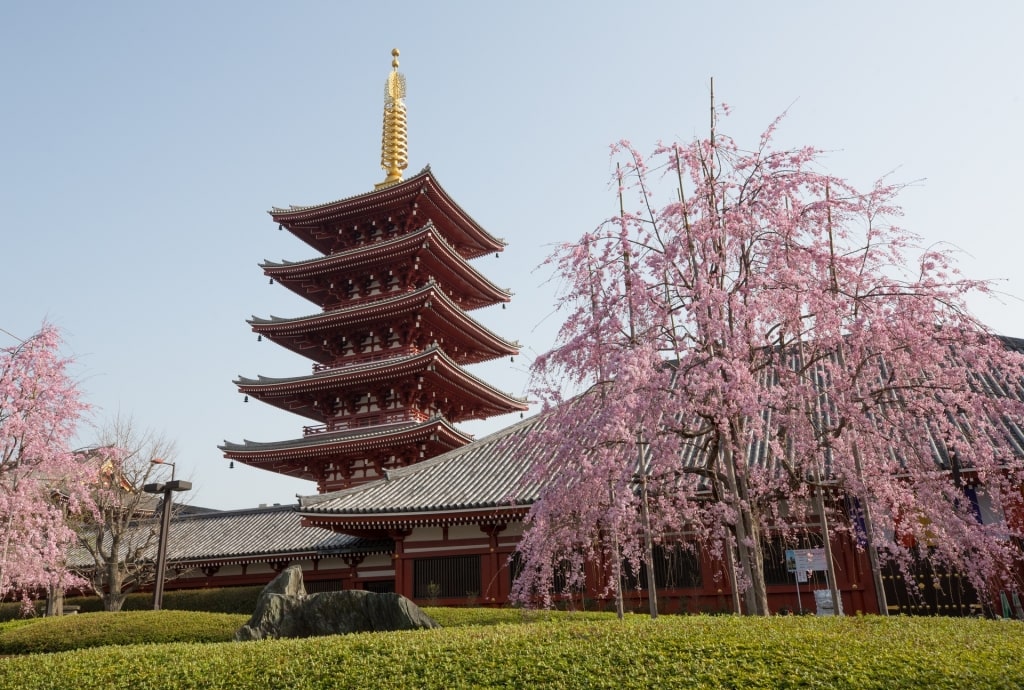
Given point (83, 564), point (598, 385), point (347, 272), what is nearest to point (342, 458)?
point (347, 272)

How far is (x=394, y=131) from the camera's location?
107 feet

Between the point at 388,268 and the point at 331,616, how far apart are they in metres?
17.1

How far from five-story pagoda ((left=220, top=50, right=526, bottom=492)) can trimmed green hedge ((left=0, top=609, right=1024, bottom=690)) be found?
46.0 feet

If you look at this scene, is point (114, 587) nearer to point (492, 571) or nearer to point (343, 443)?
point (343, 443)

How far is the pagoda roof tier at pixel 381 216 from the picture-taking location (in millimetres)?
27672

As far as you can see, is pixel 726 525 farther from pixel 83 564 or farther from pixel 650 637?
pixel 83 564

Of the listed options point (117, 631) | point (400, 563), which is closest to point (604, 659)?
point (117, 631)

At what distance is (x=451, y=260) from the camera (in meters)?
27.9

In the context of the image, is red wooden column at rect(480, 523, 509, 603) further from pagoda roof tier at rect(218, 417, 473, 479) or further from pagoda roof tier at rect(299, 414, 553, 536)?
pagoda roof tier at rect(218, 417, 473, 479)

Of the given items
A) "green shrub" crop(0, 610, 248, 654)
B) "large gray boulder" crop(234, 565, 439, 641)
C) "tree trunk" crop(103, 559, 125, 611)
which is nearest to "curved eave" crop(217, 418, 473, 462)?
"tree trunk" crop(103, 559, 125, 611)

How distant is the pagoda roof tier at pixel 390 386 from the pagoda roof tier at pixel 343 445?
1638 millimetres

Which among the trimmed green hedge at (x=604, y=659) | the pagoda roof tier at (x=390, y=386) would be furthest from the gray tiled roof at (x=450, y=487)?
the trimmed green hedge at (x=604, y=659)

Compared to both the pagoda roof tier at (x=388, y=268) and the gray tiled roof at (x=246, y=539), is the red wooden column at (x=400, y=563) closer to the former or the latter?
the gray tiled roof at (x=246, y=539)

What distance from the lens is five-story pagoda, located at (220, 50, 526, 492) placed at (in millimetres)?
25094
